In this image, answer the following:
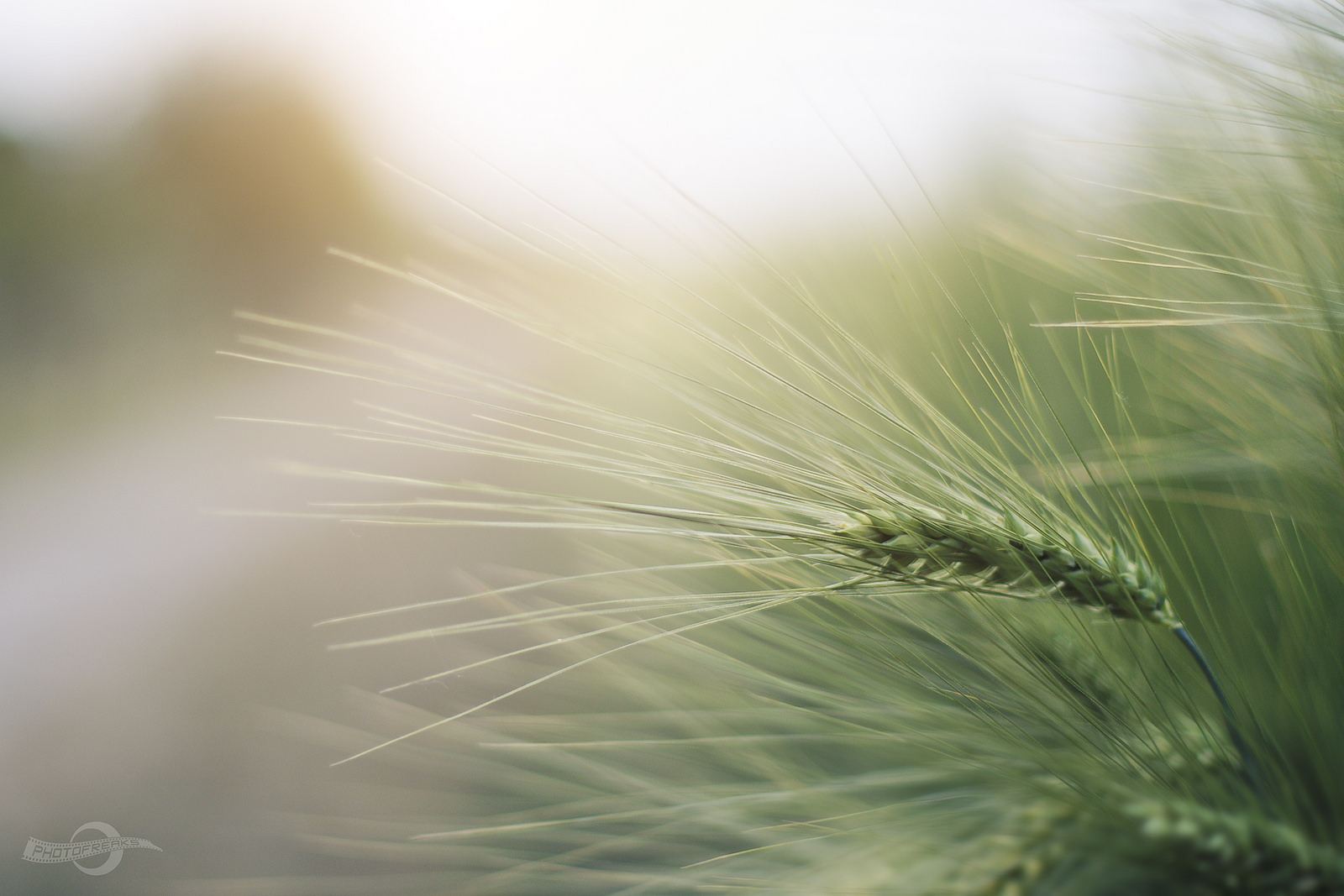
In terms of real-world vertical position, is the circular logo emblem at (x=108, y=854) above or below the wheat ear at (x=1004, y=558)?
below

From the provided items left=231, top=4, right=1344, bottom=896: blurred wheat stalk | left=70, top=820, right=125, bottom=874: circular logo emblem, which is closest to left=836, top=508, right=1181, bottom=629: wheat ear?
left=231, top=4, right=1344, bottom=896: blurred wheat stalk

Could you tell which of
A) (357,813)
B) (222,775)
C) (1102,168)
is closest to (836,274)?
(1102,168)

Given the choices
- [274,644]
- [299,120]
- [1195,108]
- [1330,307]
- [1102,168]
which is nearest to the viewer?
[1330,307]

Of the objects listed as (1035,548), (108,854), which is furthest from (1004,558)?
(108,854)

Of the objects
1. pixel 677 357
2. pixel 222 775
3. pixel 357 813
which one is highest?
pixel 677 357

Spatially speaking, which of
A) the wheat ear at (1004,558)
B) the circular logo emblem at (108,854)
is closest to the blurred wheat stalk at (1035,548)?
the wheat ear at (1004,558)

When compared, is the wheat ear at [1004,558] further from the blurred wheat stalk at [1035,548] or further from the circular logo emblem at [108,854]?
the circular logo emblem at [108,854]

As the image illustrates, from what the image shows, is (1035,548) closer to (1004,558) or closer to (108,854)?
(1004,558)

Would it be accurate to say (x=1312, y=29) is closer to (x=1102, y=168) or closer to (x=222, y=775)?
(x=1102, y=168)

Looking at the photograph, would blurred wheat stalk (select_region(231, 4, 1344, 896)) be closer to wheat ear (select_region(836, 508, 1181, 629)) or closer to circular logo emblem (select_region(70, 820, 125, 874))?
wheat ear (select_region(836, 508, 1181, 629))
